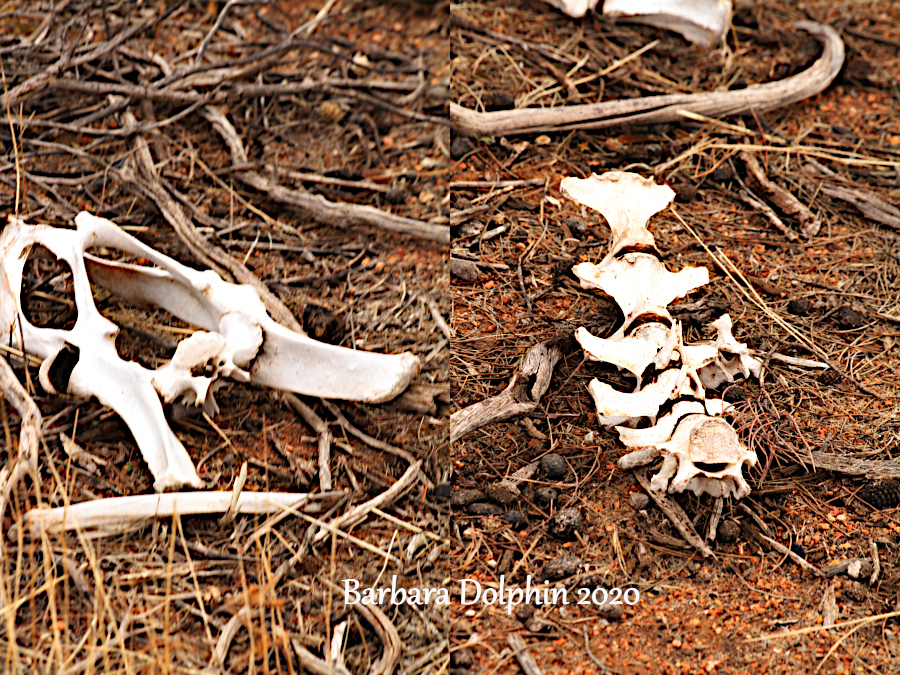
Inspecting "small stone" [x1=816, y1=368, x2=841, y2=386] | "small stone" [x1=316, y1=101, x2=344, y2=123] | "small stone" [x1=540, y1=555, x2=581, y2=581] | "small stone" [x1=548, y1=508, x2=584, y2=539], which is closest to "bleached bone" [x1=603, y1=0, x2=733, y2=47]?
"small stone" [x1=316, y1=101, x2=344, y2=123]

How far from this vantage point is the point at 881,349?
2275 mm

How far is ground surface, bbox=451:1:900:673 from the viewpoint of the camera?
1.72m

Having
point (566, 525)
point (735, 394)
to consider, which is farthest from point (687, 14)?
point (566, 525)

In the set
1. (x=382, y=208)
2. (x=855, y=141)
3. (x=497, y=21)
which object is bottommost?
(x=382, y=208)

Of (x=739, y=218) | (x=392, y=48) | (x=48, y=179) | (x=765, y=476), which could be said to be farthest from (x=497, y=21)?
(x=765, y=476)

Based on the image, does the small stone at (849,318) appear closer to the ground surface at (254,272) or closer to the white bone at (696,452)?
the white bone at (696,452)

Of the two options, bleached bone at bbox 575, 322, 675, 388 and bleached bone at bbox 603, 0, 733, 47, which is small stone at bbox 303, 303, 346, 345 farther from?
bleached bone at bbox 603, 0, 733, 47

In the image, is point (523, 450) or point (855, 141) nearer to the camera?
point (523, 450)

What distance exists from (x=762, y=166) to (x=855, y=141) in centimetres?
43

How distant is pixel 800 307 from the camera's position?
2.33 meters

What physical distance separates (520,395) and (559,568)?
483mm

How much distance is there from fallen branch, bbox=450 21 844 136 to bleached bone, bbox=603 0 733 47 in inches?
12.5

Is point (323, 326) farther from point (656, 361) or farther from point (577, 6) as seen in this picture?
point (577, 6)

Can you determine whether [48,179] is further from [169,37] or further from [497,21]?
[497,21]
